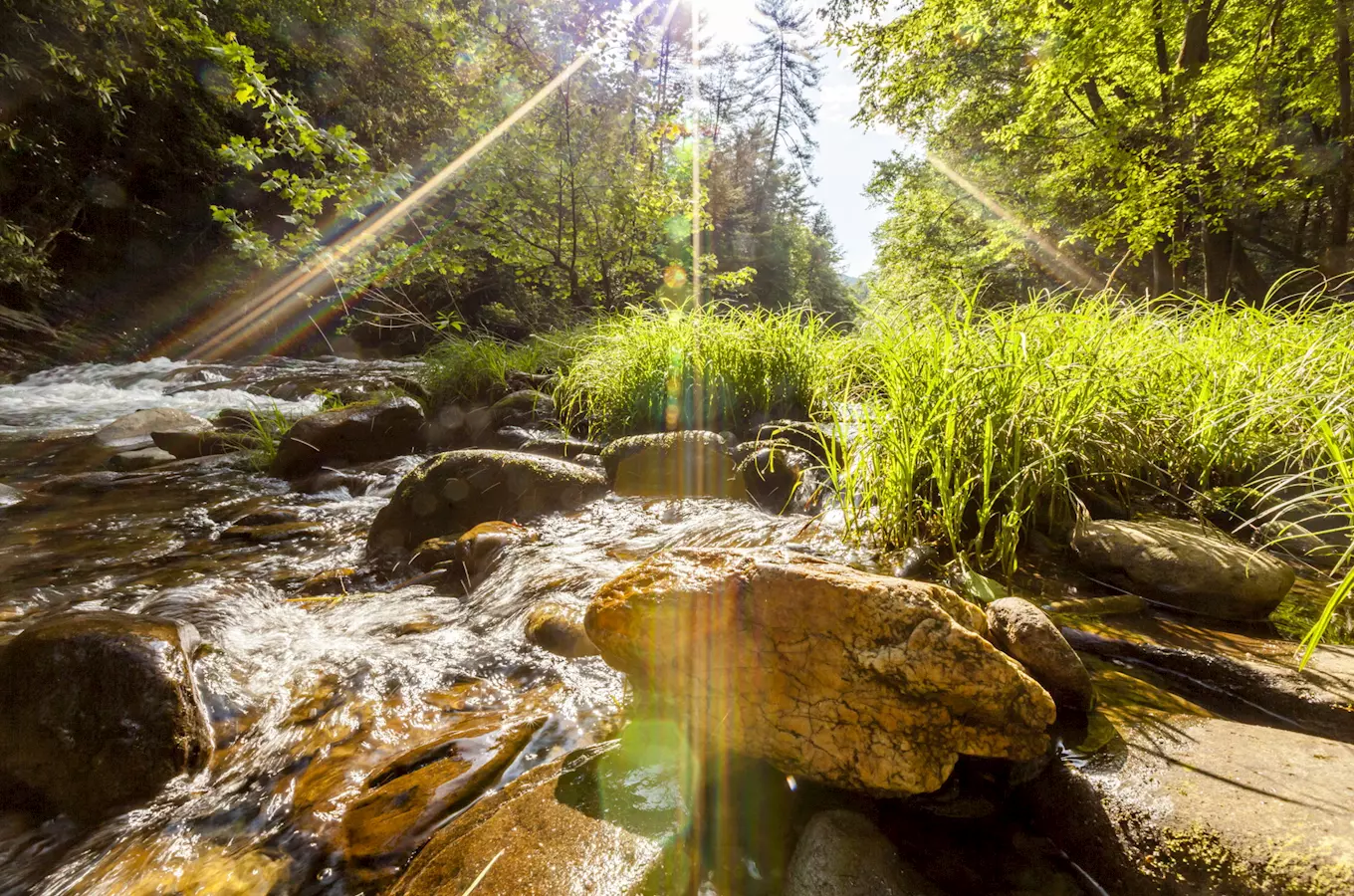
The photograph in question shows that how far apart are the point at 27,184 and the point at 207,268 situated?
3.63 meters

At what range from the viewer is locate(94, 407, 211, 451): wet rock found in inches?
259

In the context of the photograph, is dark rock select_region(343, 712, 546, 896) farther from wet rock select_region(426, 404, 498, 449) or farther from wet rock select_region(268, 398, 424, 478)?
wet rock select_region(268, 398, 424, 478)

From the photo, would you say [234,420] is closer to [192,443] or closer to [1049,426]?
[192,443]

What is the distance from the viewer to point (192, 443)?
6215mm

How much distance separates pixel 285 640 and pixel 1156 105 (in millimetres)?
11153

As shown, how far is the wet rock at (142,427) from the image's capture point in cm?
658

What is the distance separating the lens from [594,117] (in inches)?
318

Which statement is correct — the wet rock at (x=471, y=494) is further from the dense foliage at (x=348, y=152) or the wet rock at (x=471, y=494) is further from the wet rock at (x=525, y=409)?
the dense foliage at (x=348, y=152)

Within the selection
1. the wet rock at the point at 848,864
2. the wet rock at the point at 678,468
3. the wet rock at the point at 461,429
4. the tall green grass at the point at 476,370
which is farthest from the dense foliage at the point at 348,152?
the wet rock at the point at 848,864

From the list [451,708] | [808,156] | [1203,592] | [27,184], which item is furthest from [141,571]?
[808,156]

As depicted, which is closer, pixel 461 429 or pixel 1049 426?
pixel 1049 426

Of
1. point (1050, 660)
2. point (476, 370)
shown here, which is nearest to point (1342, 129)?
point (1050, 660)

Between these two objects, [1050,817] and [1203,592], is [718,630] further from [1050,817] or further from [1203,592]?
[1203,592]

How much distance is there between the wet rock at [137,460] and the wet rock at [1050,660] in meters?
7.64
